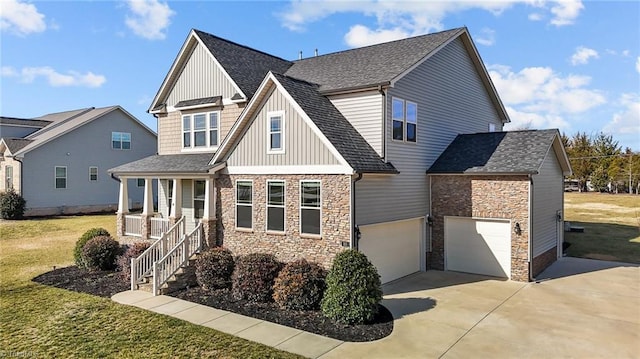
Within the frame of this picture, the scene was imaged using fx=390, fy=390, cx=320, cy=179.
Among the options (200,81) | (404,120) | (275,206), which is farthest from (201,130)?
(404,120)

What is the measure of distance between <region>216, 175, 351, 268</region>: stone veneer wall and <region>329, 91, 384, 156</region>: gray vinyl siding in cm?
258

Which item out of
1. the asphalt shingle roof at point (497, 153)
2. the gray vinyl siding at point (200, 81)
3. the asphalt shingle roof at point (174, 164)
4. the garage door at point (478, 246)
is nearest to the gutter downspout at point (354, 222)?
the asphalt shingle roof at point (497, 153)

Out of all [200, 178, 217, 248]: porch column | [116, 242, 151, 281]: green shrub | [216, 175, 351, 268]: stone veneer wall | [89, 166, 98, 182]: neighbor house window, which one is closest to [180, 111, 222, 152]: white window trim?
[200, 178, 217, 248]: porch column

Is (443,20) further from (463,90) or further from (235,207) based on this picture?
(235,207)

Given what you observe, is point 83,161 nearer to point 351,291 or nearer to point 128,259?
point 128,259

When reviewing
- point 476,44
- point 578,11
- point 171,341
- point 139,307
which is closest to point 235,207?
point 139,307

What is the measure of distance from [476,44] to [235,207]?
45.6ft

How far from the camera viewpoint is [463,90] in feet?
62.4

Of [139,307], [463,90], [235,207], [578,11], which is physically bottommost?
[139,307]

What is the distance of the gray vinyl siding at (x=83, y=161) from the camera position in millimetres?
31281

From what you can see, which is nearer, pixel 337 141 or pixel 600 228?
pixel 337 141

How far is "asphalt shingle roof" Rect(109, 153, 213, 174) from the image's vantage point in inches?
634

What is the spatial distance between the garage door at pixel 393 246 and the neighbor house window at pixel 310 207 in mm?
1573

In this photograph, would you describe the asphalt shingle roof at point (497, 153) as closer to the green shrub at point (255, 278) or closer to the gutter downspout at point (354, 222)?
the gutter downspout at point (354, 222)
